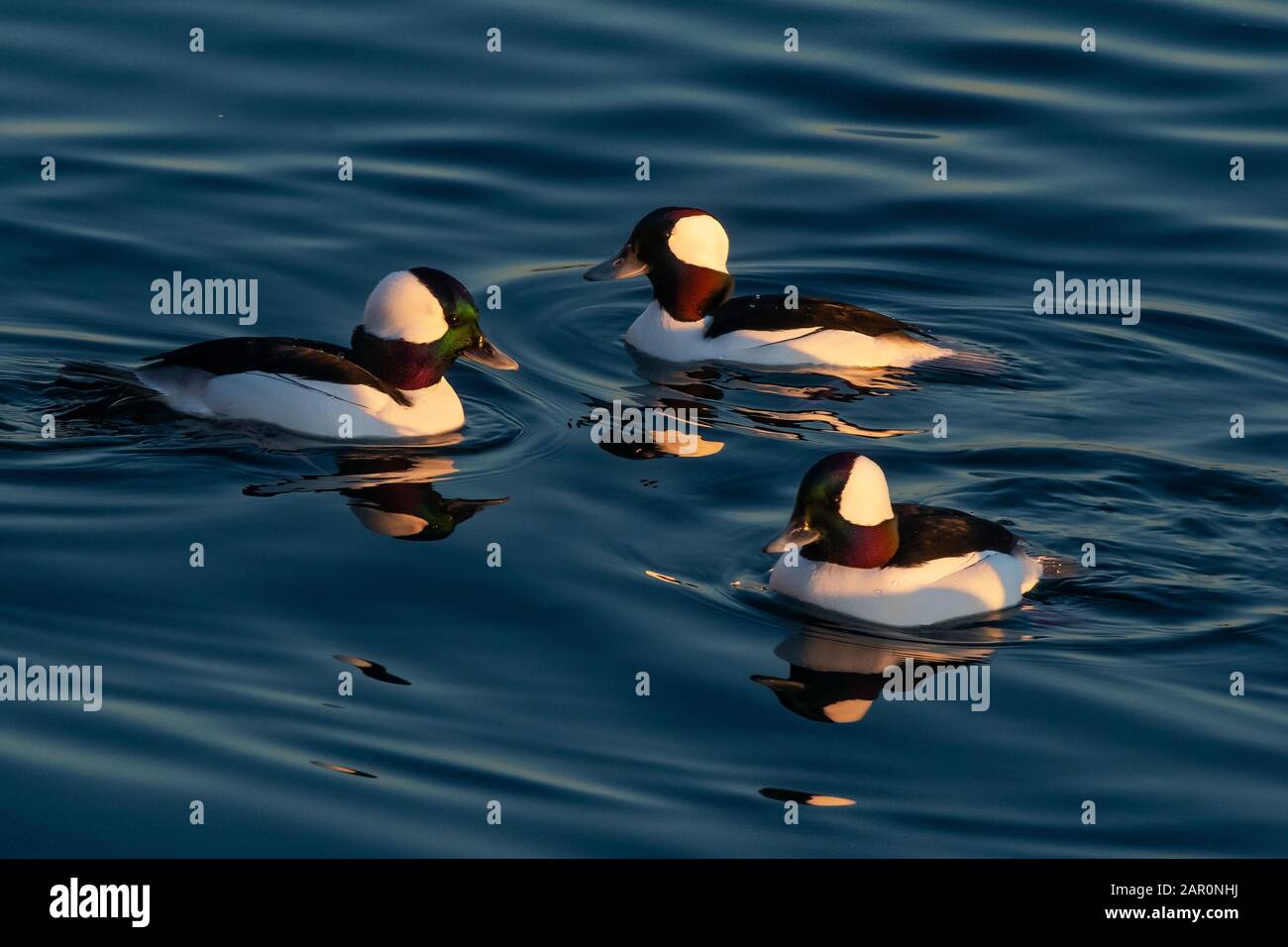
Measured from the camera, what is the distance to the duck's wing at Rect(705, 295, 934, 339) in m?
14.7

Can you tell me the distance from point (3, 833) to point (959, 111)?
42.0ft

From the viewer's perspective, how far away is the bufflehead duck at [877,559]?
10727 millimetres

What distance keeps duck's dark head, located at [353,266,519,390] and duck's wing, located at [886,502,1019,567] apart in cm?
334

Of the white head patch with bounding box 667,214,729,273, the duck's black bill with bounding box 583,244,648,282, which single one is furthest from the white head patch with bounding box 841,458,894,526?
the duck's black bill with bounding box 583,244,648,282

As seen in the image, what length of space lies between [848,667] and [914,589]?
617 mm

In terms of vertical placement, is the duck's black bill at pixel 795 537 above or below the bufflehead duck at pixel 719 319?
below

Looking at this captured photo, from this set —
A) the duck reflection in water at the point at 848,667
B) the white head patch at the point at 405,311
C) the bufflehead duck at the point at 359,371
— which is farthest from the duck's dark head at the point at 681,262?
the duck reflection in water at the point at 848,667

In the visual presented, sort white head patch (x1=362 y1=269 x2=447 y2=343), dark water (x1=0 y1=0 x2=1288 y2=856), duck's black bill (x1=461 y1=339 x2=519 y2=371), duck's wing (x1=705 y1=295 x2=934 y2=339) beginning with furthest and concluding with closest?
1. duck's wing (x1=705 y1=295 x2=934 y2=339)
2. duck's black bill (x1=461 y1=339 x2=519 y2=371)
3. white head patch (x1=362 y1=269 x2=447 y2=343)
4. dark water (x1=0 y1=0 x2=1288 y2=856)

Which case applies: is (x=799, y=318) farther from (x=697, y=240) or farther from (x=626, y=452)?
(x=626, y=452)

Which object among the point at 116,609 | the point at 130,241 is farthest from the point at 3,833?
the point at 130,241

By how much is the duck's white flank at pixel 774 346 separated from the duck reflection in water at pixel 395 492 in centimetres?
275

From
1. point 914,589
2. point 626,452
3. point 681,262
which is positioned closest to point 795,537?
point 914,589

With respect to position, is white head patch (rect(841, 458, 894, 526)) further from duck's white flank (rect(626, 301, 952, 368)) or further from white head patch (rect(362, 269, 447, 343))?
duck's white flank (rect(626, 301, 952, 368))

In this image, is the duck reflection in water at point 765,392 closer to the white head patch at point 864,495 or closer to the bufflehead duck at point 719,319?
the bufflehead duck at point 719,319
